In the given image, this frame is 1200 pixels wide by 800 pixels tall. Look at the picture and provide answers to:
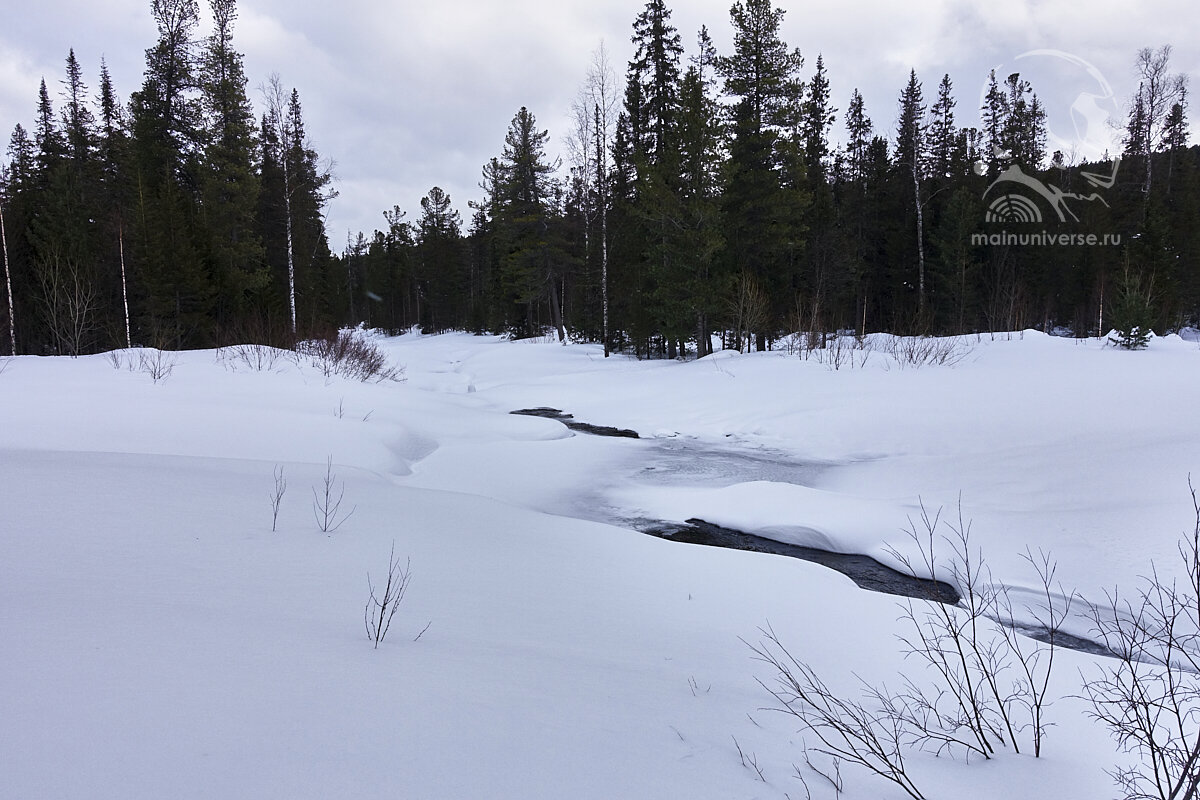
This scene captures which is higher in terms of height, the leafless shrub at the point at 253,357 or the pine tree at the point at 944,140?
the pine tree at the point at 944,140

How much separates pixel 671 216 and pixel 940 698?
1657 cm

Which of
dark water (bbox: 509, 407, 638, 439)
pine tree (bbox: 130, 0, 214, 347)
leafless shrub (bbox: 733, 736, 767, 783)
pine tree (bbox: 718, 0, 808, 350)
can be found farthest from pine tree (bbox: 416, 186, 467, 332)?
leafless shrub (bbox: 733, 736, 767, 783)

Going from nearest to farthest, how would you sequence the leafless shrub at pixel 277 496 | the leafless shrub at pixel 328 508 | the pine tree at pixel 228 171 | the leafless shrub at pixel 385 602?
the leafless shrub at pixel 385 602 < the leafless shrub at pixel 277 496 < the leafless shrub at pixel 328 508 < the pine tree at pixel 228 171

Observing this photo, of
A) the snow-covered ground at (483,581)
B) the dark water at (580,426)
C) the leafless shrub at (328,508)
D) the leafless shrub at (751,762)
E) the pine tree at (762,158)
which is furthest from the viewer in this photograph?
the pine tree at (762,158)

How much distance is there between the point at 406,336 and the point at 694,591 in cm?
5742

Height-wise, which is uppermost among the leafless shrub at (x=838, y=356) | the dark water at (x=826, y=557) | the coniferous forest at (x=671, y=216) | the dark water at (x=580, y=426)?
the coniferous forest at (x=671, y=216)

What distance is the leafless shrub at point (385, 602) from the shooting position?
2.17 meters

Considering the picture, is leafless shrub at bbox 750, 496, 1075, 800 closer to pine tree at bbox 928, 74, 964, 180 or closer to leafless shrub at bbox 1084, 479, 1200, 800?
leafless shrub at bbox 1084, 479, 1200, 800

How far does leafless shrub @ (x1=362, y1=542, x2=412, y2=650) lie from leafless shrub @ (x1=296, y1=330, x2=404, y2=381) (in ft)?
35.9

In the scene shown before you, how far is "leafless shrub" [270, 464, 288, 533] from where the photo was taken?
11.5ft

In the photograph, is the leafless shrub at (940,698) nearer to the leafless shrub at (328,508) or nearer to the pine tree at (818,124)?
the leafless shrub at (328,508)

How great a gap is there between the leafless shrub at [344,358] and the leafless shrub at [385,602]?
35.9ft

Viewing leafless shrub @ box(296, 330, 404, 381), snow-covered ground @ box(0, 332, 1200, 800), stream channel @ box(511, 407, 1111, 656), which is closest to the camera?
snow-covered ground @ box(0, 332, 1200, 800)

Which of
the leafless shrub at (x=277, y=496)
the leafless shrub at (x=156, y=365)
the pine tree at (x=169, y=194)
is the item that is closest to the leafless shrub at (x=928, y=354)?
the leafless shrub at (x=277, y=496)
